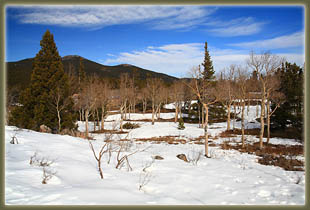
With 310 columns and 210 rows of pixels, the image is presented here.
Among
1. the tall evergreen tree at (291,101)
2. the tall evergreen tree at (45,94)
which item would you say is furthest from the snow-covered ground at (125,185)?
the tall evergreen tree at (291,101)

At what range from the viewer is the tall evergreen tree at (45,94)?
19641 millimetres

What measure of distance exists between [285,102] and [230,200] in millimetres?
22305

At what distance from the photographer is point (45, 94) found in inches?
779

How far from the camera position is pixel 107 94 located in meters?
33.4

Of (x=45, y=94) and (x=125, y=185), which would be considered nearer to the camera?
(x=125, y=185)

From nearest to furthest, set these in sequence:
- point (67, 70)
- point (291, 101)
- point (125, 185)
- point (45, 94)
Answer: point (125, 185)
point (45, 94)
point (291, 101)
point (67, 70)

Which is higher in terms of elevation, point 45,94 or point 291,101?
point 45,94

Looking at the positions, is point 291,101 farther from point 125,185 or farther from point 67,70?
point 67,70

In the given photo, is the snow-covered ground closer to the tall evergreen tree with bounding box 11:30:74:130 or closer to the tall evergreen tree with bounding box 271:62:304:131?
the tall evergreen tree with bounding box 11:30:74:130

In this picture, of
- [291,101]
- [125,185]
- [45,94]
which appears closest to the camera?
[125,185]

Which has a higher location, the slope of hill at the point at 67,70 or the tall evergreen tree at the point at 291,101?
the slope of hill at the point at 67,70

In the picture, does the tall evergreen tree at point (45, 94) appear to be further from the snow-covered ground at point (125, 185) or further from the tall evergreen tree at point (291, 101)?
the tall evergreen tree at point (291, 101)

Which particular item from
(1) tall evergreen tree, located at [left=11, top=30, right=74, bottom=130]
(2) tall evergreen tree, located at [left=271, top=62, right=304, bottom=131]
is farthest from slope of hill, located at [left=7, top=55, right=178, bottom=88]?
(2) tall evergreen tree, located at [left=271, top=62, right=304, bottom=131]

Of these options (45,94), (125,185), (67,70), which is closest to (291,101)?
(125,185)
